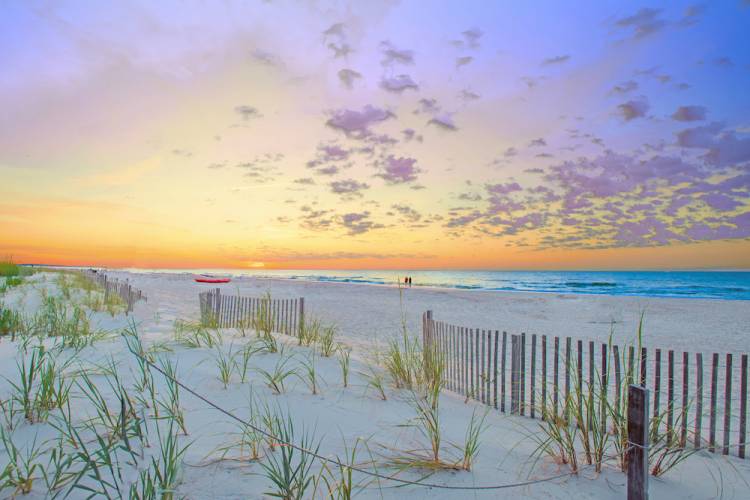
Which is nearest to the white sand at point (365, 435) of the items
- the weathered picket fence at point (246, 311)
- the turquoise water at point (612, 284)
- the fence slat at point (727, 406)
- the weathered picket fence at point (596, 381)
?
the fence slat at point (727, 406)

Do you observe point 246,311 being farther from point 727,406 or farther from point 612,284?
point 612,284

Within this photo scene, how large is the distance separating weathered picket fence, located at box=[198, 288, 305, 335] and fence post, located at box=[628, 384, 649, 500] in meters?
6.33

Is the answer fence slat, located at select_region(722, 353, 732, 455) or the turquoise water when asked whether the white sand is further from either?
the turquoise water

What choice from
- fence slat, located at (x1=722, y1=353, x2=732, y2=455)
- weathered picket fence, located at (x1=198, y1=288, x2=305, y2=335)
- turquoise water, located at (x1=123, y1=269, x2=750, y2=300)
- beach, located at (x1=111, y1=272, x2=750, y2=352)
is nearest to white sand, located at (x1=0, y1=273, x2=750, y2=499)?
fence slat, located at (x1=722, y1=353, x2=732, y2=455)

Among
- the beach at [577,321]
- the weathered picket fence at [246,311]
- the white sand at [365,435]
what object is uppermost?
the weathered picket fence at [246,311]

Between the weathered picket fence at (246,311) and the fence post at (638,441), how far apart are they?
6.33 m

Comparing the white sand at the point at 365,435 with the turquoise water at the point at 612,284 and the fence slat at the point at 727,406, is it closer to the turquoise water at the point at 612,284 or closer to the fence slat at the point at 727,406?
the fence slat at the point at 727,406

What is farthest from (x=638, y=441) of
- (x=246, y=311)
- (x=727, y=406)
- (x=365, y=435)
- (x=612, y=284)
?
(x=612, y=284)

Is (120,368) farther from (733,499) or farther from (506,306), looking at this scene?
(506,306)

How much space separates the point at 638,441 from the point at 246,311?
386 inches

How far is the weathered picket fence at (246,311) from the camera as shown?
9.73m

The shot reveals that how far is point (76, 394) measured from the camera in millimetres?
4613

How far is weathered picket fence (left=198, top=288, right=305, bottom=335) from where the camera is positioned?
973 cm

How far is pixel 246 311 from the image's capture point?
11031mm
